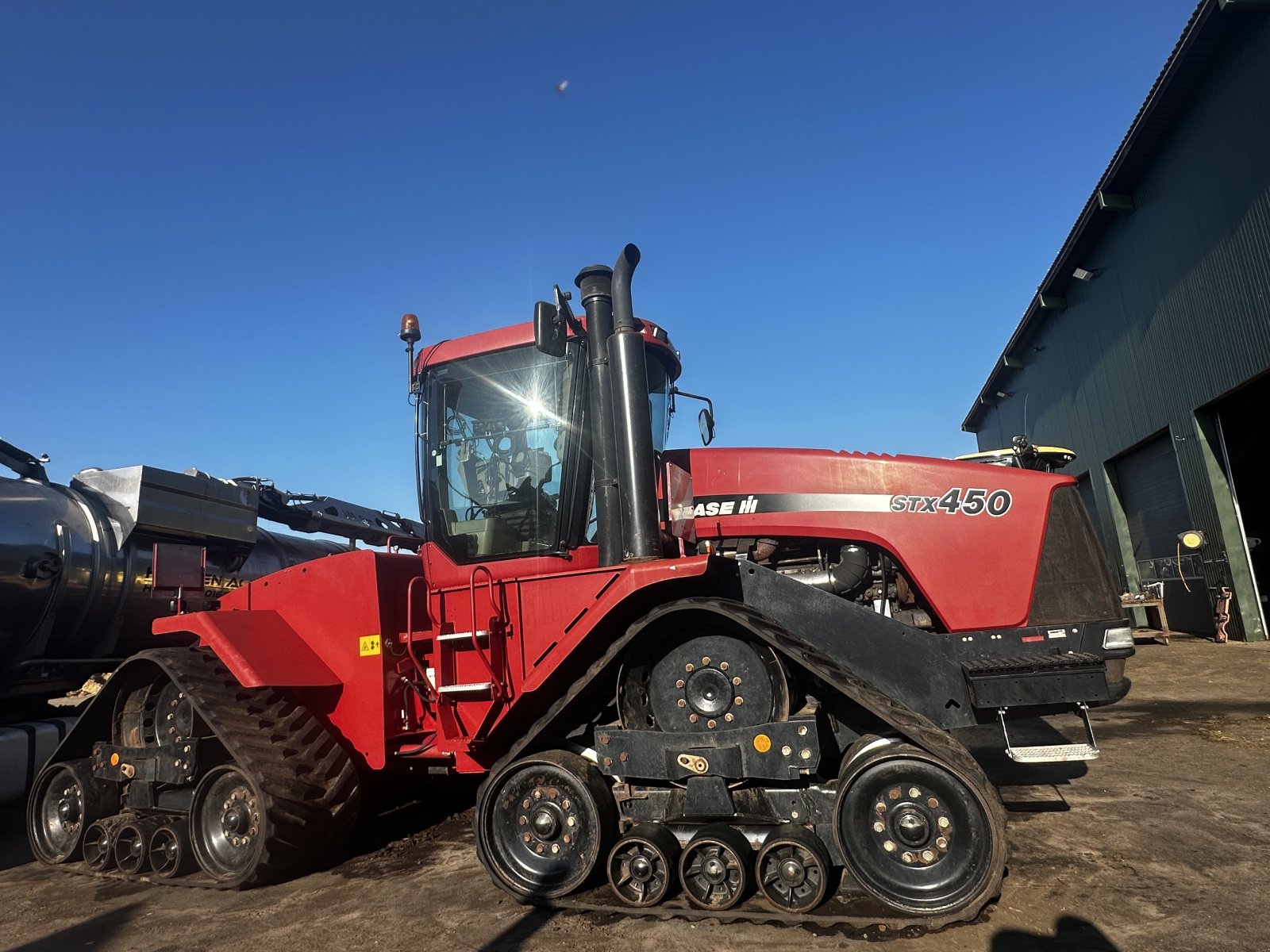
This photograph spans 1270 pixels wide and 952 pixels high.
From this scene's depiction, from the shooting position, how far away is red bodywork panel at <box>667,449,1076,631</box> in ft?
13.7

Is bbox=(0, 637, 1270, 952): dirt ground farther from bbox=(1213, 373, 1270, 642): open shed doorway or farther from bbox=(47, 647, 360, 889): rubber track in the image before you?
bbox=(1213, 373, 1270, 642): open shed doorway

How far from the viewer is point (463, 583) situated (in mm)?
5066

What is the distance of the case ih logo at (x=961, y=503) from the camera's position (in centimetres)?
430

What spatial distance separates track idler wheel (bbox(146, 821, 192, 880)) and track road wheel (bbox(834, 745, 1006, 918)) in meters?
4.13

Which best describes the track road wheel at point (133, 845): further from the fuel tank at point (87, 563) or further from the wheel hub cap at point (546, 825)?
the fuel tank at point (87, 563)

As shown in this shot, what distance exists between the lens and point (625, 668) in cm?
409

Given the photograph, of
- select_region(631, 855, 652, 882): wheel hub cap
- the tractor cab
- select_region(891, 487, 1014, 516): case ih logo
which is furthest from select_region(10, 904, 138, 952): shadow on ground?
select_region(891, 487, 1014, 516): case ih logo

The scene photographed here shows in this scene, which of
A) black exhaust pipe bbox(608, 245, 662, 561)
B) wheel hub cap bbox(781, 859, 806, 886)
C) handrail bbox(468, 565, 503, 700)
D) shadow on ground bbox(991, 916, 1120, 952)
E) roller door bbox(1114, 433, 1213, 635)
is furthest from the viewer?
roller door bbox(1114, 433, 1213, 635)

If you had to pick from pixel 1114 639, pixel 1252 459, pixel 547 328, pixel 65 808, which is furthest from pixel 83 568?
pixel 1252 459

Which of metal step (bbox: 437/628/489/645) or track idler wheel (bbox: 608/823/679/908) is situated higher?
metal step (bbox: 437/628/489/645)

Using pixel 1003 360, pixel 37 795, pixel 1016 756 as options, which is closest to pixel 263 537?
pixel 37 795

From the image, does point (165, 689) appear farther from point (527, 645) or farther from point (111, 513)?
point (111, 513)

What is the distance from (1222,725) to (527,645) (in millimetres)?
7402

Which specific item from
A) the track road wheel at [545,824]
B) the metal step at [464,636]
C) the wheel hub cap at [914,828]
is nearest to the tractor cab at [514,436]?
the metal step at [464,636]
